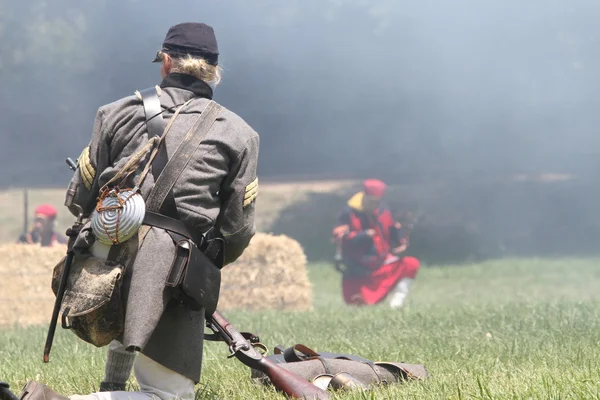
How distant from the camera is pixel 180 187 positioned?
3.88 meters

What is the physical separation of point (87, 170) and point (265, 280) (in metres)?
8.12

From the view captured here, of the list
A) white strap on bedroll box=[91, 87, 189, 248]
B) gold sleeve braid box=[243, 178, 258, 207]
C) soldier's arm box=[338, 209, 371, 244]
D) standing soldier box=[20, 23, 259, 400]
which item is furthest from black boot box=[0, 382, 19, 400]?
soldier's arm box=[338, 209, 371, 244]

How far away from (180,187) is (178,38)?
1.95 feet

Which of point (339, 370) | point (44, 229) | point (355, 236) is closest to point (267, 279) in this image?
point (355, 236)

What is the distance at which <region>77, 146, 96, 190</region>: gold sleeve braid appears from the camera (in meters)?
3.96

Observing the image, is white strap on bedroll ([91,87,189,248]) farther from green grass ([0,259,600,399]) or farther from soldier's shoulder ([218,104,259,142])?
green grass ([0,259,600,399])

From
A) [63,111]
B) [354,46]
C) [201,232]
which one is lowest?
[63,111]

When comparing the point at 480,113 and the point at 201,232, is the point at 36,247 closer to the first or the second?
the point at 201,232

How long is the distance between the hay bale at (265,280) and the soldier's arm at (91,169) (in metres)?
7.94

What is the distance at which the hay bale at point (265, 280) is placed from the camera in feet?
39.2

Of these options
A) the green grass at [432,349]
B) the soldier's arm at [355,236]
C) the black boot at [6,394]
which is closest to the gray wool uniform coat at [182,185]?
the black boot at [6,394]

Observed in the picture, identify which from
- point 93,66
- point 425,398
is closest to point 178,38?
point 425,398

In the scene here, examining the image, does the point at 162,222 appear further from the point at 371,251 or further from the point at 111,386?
the point at 371,251

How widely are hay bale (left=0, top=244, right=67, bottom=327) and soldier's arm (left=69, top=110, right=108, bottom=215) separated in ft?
23.7
